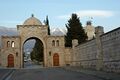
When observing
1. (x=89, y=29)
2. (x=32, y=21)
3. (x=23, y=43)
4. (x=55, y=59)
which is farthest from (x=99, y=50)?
(x=89, y=29)

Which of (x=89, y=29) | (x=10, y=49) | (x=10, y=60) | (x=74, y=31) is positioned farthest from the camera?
(x=89, y=29)

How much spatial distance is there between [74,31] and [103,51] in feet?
151

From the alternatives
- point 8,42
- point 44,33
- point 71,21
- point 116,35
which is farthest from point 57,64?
point 116,35

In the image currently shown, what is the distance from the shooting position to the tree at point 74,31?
81.7 meters

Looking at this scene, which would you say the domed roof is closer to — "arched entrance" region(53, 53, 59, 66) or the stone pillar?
"arched entrance" region(53, 53, 59, 66)

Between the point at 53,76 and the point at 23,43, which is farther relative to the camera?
the point at 23,43

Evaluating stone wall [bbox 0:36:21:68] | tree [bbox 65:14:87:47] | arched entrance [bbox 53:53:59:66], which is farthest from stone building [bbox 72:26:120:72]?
tree [bbox 65:14:87:47]

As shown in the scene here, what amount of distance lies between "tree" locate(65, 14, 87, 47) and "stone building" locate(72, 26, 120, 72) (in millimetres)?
Answer: 30143

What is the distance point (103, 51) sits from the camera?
121 ft

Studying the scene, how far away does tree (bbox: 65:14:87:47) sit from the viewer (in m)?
81.7

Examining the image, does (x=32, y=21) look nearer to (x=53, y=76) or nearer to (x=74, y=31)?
(x=74, y=31)

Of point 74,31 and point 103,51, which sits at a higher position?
point 74,31

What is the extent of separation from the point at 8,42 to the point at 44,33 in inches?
322

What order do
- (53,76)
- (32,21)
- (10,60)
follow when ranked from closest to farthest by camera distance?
1. (53,76)
2. (10,60)
3. (32,21)
